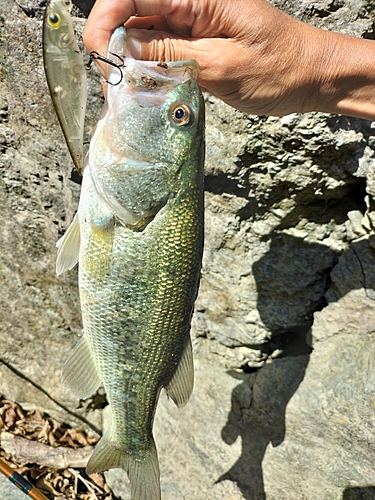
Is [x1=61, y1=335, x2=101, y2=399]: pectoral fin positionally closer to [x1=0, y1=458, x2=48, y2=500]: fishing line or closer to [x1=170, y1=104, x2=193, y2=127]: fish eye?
[x1=170, y1=104, x2=193, y2=127]: fish eye

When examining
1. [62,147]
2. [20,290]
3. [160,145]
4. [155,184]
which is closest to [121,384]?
[155,184]

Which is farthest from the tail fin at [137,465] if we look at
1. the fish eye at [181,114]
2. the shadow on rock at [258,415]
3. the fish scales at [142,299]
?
the fish eye at [181,114]

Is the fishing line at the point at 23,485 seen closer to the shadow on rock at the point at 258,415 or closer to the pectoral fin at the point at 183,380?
the shadow on rock at the point at 258,415

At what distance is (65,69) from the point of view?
1.50 metres

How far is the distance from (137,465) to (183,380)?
1.44ft

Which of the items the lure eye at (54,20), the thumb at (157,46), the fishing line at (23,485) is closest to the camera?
the lure eye at (54,20)

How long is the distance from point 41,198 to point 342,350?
6.83ft

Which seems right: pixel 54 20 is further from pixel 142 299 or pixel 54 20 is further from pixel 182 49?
pixel 142 299

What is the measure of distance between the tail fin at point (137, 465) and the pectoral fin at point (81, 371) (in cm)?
26

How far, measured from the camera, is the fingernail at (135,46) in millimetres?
1524

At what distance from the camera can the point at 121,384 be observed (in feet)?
5.91

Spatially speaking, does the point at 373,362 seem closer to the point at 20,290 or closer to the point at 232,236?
the point at 232,236

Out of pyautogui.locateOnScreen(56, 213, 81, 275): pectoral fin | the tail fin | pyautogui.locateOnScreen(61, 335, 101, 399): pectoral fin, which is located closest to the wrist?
pyautogui.locateOnScreen(56, 213, 81, 275): pectoral fin

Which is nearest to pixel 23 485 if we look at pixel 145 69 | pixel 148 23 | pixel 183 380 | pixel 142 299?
pixel 183 380
